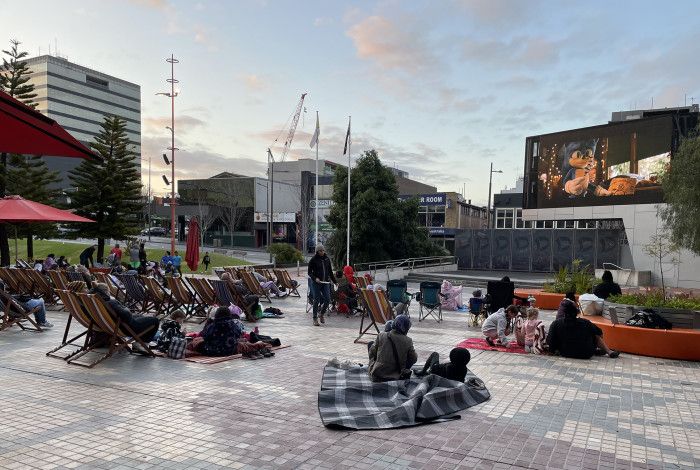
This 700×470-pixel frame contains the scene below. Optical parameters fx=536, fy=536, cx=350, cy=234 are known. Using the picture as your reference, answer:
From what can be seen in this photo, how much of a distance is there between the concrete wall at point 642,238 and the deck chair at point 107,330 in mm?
27108

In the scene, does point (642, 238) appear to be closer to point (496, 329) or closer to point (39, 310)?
point (496, 329)

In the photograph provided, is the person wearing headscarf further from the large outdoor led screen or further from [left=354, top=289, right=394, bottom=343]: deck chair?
the large outdoor led screen

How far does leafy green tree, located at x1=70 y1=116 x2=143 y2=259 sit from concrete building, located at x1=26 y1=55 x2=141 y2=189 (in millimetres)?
71174

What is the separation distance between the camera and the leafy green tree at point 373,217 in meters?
33.6

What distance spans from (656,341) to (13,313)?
11704mm

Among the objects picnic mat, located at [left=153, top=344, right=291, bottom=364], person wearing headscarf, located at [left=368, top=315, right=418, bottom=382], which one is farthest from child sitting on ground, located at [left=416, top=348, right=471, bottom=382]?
picnic mat, located at [left=153, top=344, right=291, bottom=364]

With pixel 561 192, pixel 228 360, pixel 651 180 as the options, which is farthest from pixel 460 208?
pixel 228 360

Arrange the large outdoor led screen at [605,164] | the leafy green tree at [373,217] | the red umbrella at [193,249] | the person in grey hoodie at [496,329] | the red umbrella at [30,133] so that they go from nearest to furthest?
the red umbrella at [30,133] → the person in grey hoodie at [496,329] → the red umbrella at [193,249] → the large outdoor led screen at [605,164] → the leafy green tree at [373,217]

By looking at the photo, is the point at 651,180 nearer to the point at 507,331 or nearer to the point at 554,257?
the point at 554,257

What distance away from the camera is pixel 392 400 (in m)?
5.84

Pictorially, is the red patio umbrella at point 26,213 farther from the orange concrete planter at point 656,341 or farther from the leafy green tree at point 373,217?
the leafy green tree at point 373,217

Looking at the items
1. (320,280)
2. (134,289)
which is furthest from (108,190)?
(320,280)

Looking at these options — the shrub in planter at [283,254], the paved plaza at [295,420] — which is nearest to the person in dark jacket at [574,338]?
the paved plaza at [295,420]

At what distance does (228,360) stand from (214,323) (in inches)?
27.3
